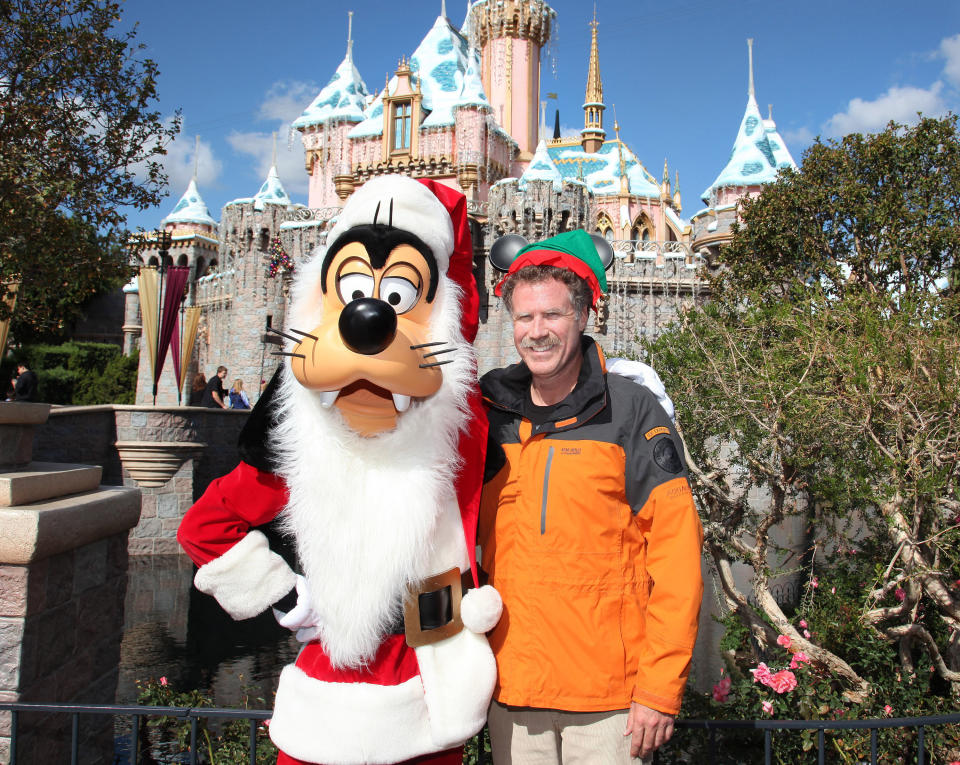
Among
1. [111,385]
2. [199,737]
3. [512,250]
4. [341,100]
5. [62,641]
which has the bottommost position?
[199,737]

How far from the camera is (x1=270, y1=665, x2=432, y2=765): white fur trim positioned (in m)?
1.84

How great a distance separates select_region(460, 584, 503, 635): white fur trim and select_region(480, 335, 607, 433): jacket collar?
463 millimetres

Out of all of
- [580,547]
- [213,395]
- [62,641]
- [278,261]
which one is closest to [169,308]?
[213,395]

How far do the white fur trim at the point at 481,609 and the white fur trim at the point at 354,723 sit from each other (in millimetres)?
219

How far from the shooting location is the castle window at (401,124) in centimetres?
2670

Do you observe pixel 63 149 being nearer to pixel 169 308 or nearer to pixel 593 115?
pixel 169 308

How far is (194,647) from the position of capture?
7070mm

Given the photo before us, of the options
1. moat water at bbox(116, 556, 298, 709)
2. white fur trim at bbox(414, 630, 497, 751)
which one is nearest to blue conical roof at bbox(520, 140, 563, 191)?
moat water at bbox(116, 556, 298, 709)

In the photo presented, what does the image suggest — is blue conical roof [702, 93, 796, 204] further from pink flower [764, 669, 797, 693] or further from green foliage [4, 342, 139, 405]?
green foliage [4, 342, 139, 405]

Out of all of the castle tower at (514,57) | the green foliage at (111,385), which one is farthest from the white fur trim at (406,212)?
the castle tower at (514,57)

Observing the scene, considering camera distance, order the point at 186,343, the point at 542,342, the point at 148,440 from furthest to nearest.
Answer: the point at 186,343
the point at 148,440
the point at 542,342

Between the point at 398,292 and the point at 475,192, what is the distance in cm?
2441

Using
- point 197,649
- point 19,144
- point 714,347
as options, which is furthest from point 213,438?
point 714,347

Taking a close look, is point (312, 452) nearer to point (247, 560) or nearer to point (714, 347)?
point (247, 560)
